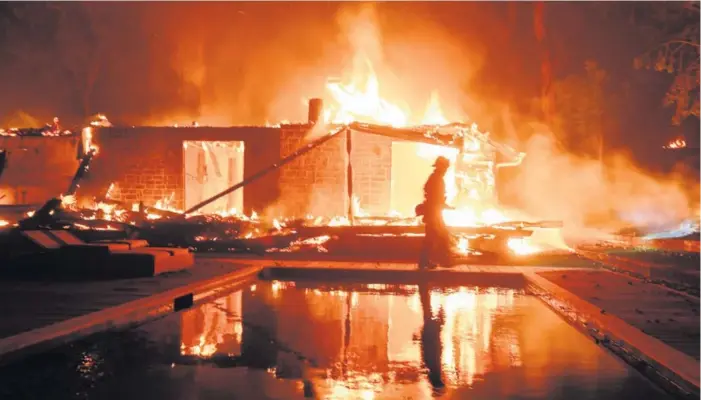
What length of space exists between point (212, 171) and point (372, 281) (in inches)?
443

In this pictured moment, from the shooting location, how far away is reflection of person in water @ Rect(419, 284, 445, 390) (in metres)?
6.13

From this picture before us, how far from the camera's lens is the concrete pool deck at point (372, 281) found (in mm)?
6695

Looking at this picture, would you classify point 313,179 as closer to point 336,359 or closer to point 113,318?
point 113,318

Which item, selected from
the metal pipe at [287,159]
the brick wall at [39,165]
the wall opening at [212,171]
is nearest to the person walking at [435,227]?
the metal pipe at [287,159]

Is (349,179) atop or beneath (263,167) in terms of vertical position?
beneath

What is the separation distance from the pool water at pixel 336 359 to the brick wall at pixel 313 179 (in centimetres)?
837

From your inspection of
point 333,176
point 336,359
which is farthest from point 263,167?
point 336,359

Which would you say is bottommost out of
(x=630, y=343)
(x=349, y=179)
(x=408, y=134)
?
(x=630, y=343)

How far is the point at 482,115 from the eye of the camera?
107 feet

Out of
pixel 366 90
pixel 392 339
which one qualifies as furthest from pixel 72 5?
pixel 392 339

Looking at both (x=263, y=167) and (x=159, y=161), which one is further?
(x=159, y=161)

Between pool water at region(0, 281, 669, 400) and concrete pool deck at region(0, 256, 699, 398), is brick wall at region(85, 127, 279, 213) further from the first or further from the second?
pool water at region(0, 281, 669, 400)

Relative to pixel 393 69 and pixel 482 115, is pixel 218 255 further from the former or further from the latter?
pixel 482 115

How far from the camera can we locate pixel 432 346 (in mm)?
7426
